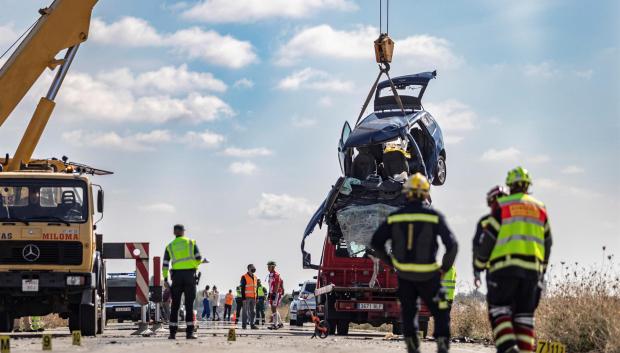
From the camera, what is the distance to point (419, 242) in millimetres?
11023

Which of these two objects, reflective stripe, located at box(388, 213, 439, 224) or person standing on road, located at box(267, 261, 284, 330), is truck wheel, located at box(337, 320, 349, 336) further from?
reflective stripe, located at box(388, 213, 439, 224)

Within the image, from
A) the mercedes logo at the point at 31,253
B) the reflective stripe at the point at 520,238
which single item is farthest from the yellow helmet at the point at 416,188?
the mercedes logo at the point at 31,253

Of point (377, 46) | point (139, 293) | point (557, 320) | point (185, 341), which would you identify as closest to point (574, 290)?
point (557, 320)

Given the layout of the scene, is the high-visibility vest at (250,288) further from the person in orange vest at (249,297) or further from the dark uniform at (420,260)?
the dark uniform at (420,260)

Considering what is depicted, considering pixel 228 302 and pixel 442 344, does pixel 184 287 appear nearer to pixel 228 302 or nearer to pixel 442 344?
pixel 442 344

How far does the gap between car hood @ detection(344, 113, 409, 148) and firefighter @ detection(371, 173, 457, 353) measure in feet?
38.6

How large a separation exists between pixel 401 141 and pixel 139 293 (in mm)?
6190

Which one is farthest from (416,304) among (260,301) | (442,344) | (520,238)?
(260,301)

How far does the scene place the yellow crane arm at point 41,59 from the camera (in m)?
22.3

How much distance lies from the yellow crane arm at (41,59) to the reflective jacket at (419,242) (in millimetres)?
12631

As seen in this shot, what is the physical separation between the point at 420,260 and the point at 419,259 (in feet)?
0.05

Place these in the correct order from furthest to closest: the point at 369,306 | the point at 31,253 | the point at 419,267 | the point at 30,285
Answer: the point at 369,306
the point at 31,253
the point at 30,285
the point at 419,267

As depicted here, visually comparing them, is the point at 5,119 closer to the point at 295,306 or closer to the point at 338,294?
the point at 338,294

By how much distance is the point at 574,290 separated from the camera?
16.4 meters
